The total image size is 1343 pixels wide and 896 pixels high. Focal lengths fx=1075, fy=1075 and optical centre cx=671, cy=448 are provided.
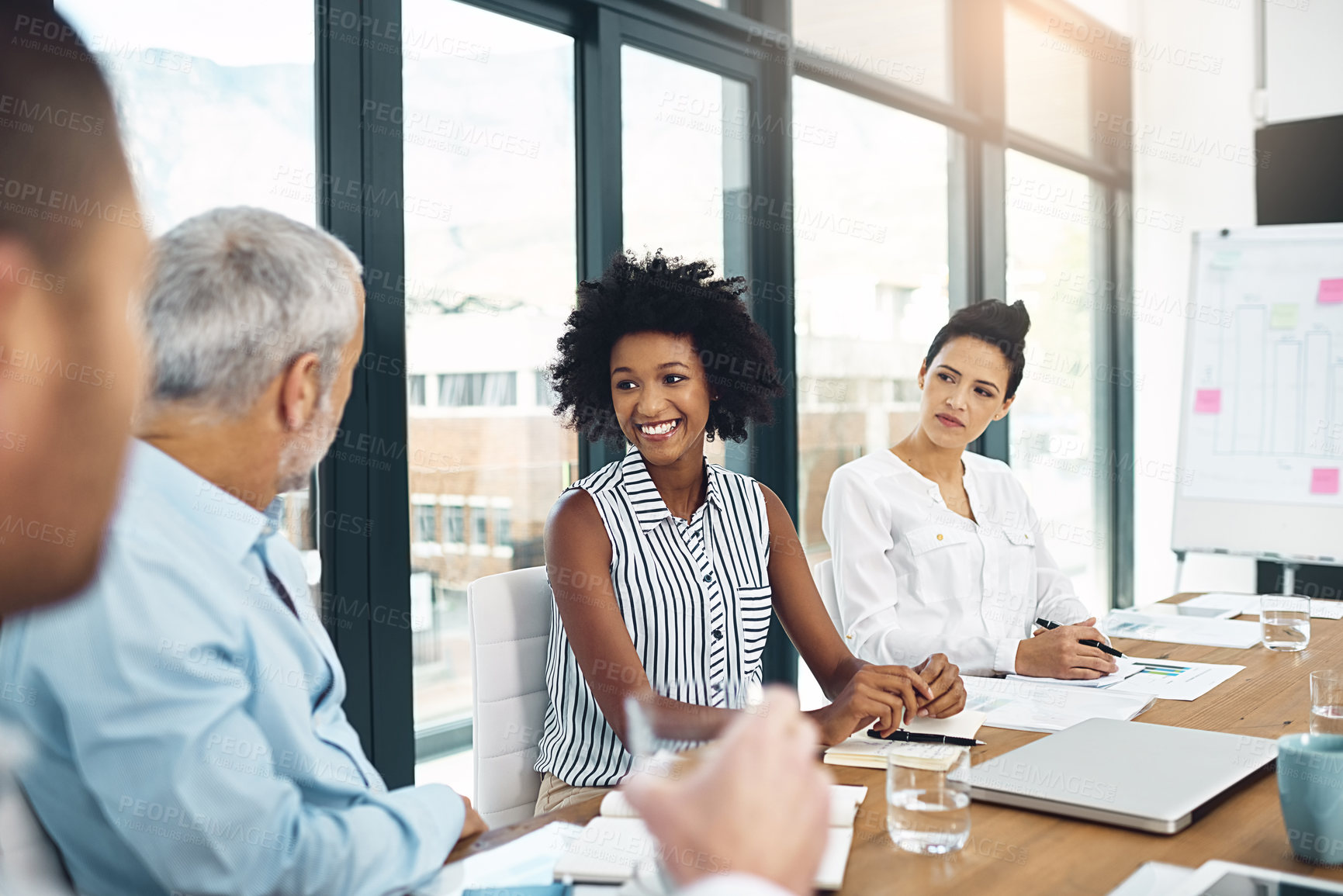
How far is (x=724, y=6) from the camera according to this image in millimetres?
3008

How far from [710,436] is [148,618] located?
145 cm

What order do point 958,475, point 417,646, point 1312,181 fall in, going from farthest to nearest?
point 1312,181 < point 958,475 < point 417,646

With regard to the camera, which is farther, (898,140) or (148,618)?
(898,140)

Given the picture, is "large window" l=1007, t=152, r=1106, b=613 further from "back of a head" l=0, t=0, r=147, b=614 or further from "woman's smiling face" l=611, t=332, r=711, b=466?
"back of a head" l=0, t=0, r=147, b=614

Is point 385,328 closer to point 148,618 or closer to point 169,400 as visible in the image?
point 169,400

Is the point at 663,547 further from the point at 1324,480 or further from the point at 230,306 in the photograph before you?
the point at 1324,480

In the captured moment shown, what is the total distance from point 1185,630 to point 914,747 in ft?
4.15

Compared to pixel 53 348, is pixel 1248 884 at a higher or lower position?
lower

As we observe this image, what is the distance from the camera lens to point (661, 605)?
176 centimetres

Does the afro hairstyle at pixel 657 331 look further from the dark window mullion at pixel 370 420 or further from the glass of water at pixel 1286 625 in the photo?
the glass of water at pixel 1286 625

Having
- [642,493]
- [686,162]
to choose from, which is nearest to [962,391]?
[642,493]

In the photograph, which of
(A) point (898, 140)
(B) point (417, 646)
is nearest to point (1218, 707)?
(B) point (417, 646)

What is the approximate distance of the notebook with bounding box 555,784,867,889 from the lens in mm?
984

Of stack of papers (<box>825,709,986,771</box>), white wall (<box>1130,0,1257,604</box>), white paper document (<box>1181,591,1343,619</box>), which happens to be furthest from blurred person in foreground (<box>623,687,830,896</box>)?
white wall (<box>1130,0,1257,604</box>)
